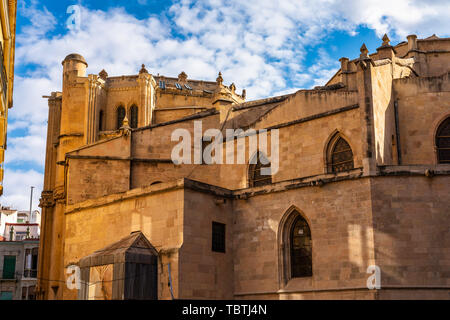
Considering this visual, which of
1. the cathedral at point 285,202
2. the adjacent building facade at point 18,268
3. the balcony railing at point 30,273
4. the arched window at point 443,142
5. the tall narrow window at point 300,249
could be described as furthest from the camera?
the balcony railing at point 30,273

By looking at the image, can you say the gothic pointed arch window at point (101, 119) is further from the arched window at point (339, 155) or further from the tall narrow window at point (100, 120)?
the arched window at point (339, 155)

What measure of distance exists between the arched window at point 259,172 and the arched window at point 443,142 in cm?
647

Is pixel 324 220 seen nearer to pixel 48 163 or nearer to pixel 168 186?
pixel 168 186

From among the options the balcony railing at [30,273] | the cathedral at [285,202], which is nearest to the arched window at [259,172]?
the cathedral at [285,202]

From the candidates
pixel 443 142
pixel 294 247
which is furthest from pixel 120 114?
pixel 443 142

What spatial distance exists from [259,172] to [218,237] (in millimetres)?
4064

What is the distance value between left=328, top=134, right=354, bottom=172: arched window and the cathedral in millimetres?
40

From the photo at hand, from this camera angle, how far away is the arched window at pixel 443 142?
72.3ft

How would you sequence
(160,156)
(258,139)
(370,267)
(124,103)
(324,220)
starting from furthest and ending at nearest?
(124,103) < (160,156) < (258,139) < (324,220) < (370,267)

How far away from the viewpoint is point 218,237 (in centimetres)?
2141

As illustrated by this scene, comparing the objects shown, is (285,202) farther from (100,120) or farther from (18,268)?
(18,268)
